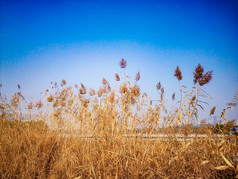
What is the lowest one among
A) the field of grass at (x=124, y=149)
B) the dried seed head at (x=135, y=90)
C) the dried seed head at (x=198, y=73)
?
the field of grass at (x=124, y=149)

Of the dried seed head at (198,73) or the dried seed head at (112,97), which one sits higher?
the dried seed head at (198,73)

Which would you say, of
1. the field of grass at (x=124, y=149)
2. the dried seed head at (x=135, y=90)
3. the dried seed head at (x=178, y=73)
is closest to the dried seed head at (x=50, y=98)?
the field of grass at (x=124, y=149)

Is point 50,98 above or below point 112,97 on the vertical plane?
above

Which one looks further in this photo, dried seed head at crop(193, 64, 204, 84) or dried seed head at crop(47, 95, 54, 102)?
dried seed head at crop(47, 95, 54, 102)

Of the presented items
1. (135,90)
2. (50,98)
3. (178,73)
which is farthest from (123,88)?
(50,98)

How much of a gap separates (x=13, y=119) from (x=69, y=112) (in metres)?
2.06

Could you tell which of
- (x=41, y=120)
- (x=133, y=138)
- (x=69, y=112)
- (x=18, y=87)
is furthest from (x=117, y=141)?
(x=18, y=87)

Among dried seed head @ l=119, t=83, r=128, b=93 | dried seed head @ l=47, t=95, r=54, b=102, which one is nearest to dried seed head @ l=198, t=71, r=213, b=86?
dried seed head @ l=119, t=83, r=128, b=93

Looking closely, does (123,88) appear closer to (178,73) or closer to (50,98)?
(178,73)

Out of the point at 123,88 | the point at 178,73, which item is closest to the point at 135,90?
the point at 123,88

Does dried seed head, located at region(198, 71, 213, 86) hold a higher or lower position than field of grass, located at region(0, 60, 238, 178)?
higher

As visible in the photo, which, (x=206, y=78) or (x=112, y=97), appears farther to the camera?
(x=112, y=97)

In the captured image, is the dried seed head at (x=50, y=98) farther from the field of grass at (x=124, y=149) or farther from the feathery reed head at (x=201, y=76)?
the feathery reed head at (x=201, y=76)

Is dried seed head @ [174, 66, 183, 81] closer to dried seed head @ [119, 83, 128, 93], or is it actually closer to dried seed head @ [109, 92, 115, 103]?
dried seed head @ [119, 83, 128, 93]
